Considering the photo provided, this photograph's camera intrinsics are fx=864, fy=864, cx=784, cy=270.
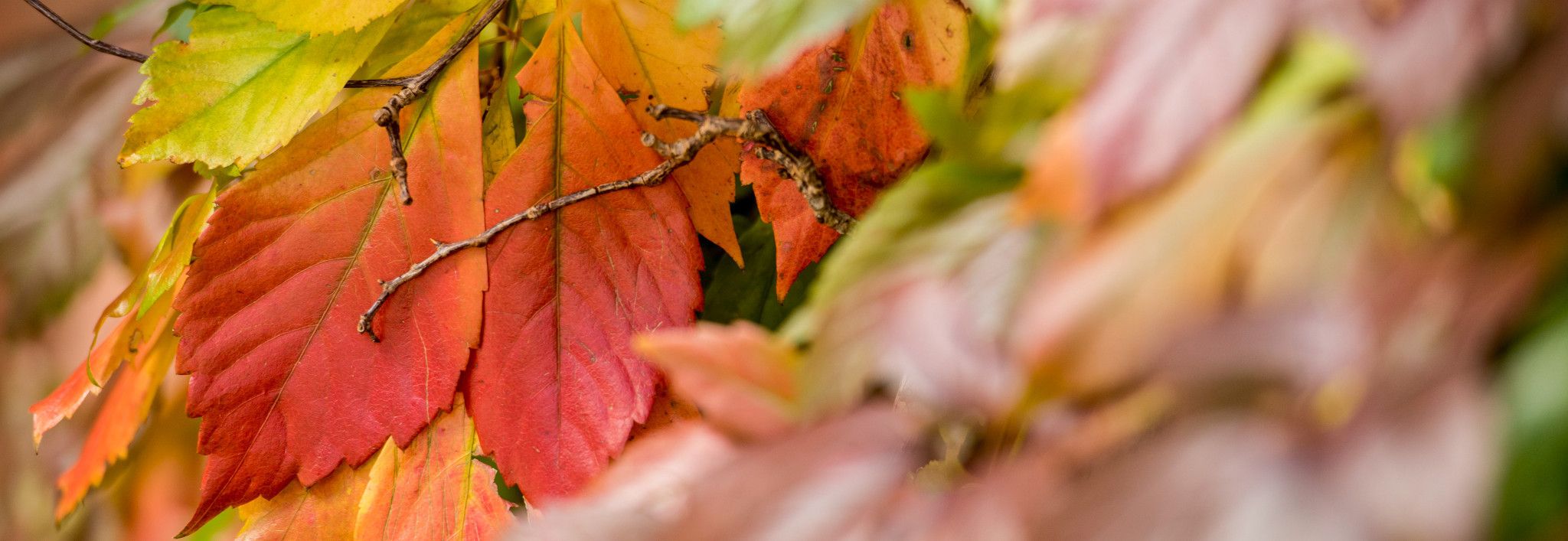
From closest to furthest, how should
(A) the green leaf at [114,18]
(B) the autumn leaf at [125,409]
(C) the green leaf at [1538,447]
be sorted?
(C) the green leaf at [1538,447]
(B) the autumn leaf at [125,409]
(A) the green leaf at [114,18]

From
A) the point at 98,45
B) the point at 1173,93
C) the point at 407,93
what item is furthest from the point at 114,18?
the point at 1173,93

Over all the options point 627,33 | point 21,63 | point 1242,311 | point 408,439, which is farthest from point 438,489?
point 21,63

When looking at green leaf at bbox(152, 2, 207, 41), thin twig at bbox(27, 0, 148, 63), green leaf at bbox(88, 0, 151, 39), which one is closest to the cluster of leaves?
thin twig at bbox(27, 0, 148, 63)

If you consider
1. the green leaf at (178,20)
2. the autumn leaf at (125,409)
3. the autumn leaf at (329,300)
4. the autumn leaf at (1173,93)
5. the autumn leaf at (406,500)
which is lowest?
the autumn leaf at (125,409)

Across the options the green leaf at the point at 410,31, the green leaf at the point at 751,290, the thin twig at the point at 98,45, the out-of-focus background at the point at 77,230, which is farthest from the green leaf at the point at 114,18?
the green leaf at the point at 751,290

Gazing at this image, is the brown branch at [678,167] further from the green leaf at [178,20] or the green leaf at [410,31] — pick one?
the green leaf at [178,20]

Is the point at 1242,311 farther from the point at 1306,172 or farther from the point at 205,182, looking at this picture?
the point at 205,182

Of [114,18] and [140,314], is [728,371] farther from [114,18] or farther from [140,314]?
[114,18]
